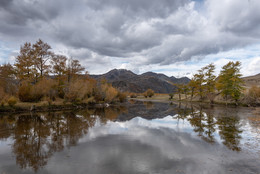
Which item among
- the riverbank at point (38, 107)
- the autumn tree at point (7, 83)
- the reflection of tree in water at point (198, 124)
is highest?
the autumn tree at point (7, 83)

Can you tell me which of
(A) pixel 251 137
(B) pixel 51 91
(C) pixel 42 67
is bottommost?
(A) pixel 251 137

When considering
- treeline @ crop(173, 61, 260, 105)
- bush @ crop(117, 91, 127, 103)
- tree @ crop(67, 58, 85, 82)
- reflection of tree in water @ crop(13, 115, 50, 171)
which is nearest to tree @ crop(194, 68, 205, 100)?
treeline @ crop(173, 61, 260, 105)

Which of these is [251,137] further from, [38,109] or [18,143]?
[38,109]

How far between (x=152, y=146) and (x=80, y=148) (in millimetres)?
4280

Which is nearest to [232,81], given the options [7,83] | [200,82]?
[200,82]

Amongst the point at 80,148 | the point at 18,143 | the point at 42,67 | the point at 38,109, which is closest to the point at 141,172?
the point at 80,148

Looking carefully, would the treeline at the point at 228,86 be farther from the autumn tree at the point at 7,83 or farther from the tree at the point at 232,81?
the autumn tree at the point at 7,83

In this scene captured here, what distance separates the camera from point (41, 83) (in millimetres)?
28109

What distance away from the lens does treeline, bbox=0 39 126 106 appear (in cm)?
2633

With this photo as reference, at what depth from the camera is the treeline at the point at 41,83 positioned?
26330 mm

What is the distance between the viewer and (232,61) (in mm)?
40906

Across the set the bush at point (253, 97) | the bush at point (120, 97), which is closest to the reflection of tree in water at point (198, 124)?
the bush at point (253, 97)

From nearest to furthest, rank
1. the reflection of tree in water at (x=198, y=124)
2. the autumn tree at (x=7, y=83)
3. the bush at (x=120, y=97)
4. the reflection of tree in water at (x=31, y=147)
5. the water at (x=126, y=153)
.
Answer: the water at (x=126, y=153)
the reflection of tree in water at (x=31, y=147)
the reflection of tree in water at (x=198, y=124)
the autumn tree at (x=7, y=83)
the bush at (x=120, y=97)

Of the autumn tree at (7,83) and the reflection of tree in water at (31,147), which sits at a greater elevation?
the autumn tree at (7,83)
